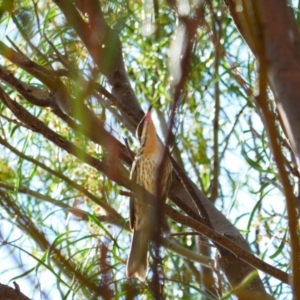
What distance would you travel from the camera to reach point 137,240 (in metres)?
2.30

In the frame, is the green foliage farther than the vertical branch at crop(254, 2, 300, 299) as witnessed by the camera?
Yes

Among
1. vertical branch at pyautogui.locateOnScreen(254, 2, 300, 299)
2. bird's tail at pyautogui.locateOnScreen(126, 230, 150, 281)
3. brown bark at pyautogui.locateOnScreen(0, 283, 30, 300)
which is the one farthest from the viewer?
bird's tail at pyautogui.locateOnScreen(126, 230, 150, 281)

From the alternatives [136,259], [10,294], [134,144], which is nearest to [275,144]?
[10,294]

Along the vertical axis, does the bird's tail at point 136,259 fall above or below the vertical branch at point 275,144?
above

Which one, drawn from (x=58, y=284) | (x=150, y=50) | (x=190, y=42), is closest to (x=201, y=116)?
(x=150, y=50)

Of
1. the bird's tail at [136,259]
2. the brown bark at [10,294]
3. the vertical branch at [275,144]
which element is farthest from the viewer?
the bird's tail at [136,259]

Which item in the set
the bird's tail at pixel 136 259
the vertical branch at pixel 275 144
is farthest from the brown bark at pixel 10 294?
the vertical branch at pixel 275 144

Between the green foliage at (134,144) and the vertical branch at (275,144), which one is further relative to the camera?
the green foliage at (134,144)

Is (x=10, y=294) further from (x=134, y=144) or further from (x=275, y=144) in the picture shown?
(x=134, y=144)

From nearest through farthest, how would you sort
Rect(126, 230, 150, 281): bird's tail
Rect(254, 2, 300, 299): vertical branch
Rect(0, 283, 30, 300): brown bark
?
Rect(254, 2, 300, 299): vertical branch → Rect(0, 283, 30, 300): brown bark → Rect(126, 230, 150, 281): bird's tail

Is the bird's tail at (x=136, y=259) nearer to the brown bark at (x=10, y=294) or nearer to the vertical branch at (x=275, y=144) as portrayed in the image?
the brown bark at (x=10, y=294)

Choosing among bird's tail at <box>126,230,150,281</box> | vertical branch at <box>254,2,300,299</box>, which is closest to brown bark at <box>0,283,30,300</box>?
bird's tail at <box>126,230,150,281</box>

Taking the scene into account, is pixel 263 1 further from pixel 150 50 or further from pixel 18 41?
pixel 150 50

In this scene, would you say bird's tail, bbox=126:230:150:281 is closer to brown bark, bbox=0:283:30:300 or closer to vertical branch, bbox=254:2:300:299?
brown bark, bbox=0:283:30:300
